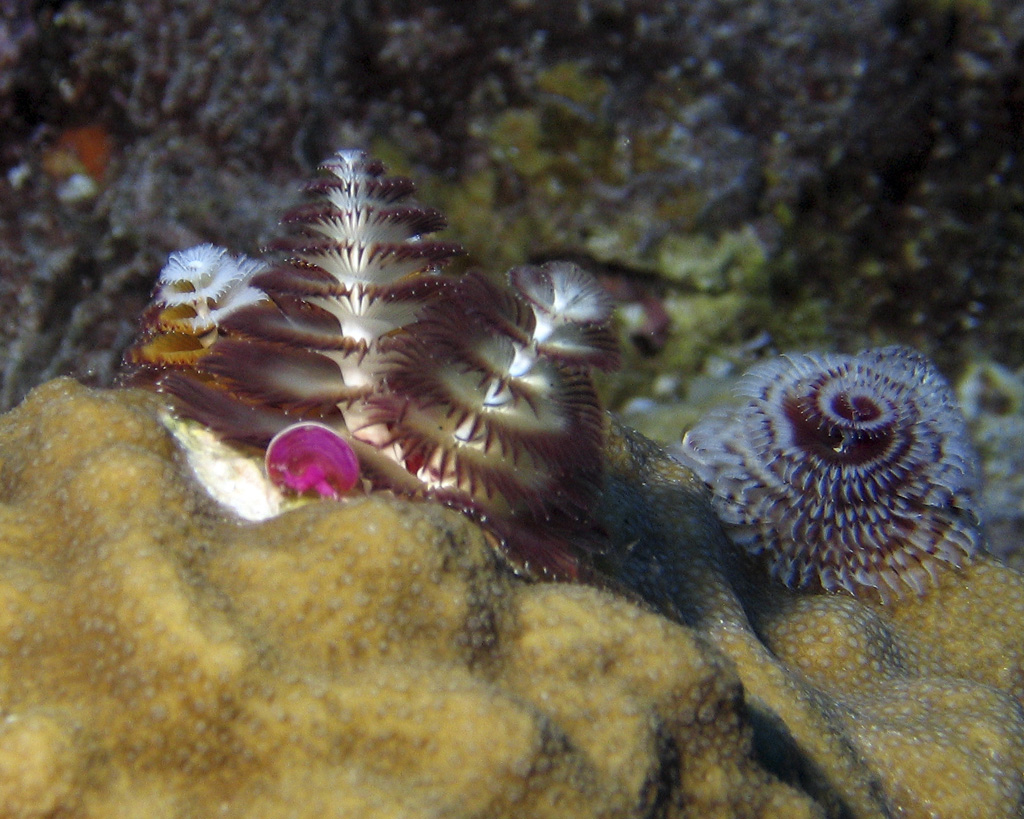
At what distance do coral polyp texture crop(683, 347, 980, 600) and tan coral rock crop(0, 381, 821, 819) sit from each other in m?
1.22

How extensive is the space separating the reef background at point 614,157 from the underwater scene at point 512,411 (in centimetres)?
2

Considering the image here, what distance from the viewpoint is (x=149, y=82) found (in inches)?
176

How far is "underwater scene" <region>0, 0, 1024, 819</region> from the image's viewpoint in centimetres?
126

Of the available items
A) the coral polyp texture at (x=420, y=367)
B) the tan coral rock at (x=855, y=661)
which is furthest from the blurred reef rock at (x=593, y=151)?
the coral polyp texture at (x=420, y=367)

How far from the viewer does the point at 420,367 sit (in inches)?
59.6

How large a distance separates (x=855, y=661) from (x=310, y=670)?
71.1 inches

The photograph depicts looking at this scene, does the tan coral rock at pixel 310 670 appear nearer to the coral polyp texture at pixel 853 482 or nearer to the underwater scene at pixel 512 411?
the underwater scene at pixel 512 411

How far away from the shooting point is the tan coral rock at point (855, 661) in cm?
195

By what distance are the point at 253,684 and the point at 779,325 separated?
15.6 feet

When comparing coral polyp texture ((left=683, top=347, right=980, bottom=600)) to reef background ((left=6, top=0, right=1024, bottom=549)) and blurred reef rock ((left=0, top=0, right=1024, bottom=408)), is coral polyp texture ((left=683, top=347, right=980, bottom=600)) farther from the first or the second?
blurred reef rock ((left=0, top=0, right=1024, bottom=408))

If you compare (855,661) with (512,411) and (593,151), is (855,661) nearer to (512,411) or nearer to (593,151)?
(512,411)

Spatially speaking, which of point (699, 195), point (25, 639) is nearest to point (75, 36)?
point (699, 195)

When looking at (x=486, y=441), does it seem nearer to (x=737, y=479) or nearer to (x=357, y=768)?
(x=357, y=768)

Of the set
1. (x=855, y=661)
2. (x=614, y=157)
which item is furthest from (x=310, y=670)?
(x=614, y=157)
